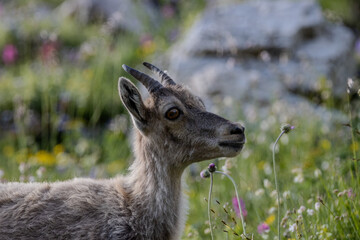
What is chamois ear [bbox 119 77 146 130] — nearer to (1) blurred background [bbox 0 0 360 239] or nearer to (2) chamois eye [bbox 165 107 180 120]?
(2) chamois eye [bbox 165 107 180 120]

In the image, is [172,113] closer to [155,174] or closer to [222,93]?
[155,174]

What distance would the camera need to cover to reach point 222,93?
9297 mm

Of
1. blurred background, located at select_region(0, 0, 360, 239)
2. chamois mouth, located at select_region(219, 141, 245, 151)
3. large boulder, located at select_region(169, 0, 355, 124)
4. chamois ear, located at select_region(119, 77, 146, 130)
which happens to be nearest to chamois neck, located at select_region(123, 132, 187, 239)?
chamois ear, located at select_region(119, 77, 146, 130)

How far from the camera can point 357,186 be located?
455cm

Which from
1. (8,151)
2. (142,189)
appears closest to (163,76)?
(142,189)

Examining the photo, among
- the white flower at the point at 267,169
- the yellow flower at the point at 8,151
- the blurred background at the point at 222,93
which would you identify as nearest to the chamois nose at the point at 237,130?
the blurred background at the point at 222,93

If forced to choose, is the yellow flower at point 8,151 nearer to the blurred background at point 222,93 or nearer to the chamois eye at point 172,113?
the blurred background at point 222,93

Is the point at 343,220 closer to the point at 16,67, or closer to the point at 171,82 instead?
the point at 171,82

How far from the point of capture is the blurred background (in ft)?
23.2

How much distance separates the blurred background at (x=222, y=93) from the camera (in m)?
7.06

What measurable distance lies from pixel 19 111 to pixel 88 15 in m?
9.71

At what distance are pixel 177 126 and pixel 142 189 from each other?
599 millimetres

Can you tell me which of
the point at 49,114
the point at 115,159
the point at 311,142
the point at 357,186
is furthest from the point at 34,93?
the point at 357,186

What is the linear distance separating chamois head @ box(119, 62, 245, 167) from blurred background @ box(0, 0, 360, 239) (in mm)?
1407
